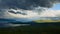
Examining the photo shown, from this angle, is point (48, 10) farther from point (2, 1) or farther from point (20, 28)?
point (2, 1)

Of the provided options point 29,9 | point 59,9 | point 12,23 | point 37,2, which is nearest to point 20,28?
point 12,23

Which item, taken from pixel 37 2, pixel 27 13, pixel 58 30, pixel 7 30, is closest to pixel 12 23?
pixel 7 30

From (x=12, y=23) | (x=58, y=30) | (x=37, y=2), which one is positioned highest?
(x=37, y=2)

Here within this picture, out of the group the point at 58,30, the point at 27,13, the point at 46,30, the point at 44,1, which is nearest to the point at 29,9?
the point at 27,13

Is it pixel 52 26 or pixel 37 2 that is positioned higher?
pixel 37 2

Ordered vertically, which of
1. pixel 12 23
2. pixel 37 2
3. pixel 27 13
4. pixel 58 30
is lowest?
pixel 58 30

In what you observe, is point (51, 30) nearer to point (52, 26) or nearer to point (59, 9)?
point (52, 26)

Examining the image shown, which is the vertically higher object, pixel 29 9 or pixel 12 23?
pixel 29 9

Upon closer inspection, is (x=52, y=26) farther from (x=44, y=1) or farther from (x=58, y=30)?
(x=44, y=1)
